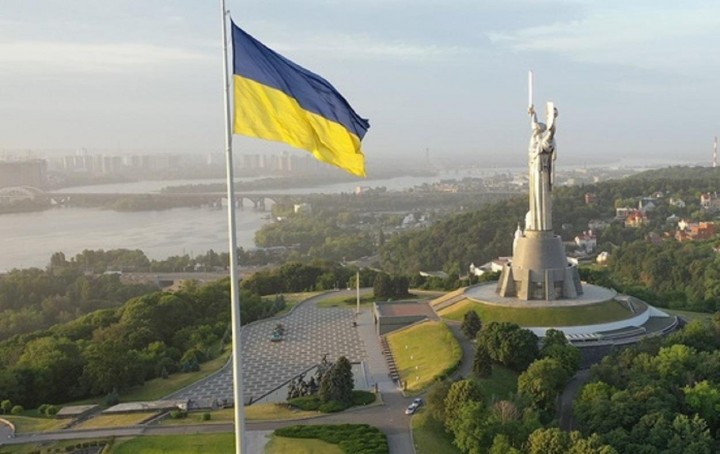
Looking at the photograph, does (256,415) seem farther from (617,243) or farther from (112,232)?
(112,232)

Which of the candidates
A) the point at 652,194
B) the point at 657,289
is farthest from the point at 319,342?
the point at 652,194

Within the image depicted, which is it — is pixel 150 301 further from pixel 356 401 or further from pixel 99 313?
pixel 356 401

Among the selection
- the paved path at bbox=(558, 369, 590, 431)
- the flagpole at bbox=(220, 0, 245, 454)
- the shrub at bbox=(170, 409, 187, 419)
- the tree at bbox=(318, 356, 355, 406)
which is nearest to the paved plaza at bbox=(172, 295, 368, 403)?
the shrub at bbox=(170, 409, 187, 419)

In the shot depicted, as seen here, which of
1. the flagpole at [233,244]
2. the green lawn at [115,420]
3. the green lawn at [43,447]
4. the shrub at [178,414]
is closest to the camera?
the flagpole at [233,244]

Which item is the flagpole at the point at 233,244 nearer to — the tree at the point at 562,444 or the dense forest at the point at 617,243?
the tree at the point at 562,444

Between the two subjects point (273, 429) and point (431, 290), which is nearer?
point (273, 429)

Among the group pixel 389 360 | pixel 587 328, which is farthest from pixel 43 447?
pixel 587 328

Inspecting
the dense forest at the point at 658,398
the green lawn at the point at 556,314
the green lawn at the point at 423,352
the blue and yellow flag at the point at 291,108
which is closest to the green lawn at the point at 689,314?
the green lawn at the point at 556,314
